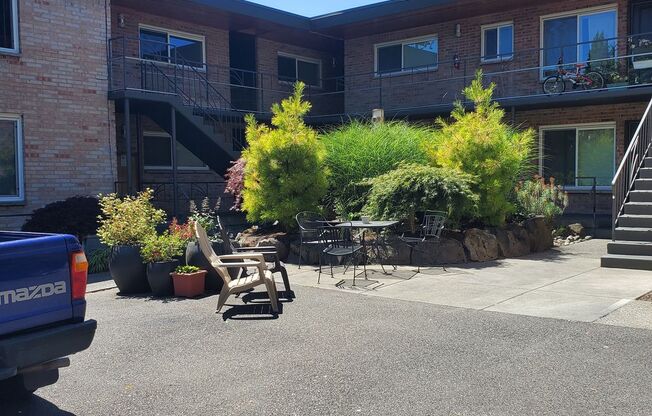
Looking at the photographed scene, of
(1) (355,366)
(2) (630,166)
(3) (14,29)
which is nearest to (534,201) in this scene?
(2) (630,166)

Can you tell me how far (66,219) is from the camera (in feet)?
36.9

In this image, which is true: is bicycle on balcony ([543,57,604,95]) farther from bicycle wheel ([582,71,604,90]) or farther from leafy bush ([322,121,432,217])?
leafy bush ([322,121,432,217])

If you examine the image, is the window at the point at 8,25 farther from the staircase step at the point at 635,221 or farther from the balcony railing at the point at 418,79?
the staircase step at the point at 635,221

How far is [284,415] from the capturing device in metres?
4.02

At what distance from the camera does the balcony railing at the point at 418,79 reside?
14789 millimetres

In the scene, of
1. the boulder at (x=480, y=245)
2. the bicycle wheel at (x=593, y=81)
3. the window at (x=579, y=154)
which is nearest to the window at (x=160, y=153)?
the boulder at (x=480, y=245)

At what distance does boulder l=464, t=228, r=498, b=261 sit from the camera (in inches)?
412

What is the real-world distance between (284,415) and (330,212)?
807cm

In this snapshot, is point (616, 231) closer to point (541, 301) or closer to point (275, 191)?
point (541, 301)

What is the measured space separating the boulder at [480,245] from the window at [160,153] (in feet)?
31.5

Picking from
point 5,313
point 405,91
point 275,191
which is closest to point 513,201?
point 275,191

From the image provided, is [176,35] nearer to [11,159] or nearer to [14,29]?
[14,29]

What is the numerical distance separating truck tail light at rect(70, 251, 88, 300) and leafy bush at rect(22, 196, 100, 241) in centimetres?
766

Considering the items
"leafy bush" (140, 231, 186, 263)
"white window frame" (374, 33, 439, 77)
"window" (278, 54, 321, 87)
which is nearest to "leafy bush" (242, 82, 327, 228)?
"leafy bush" (140, 231, 186, 263)
